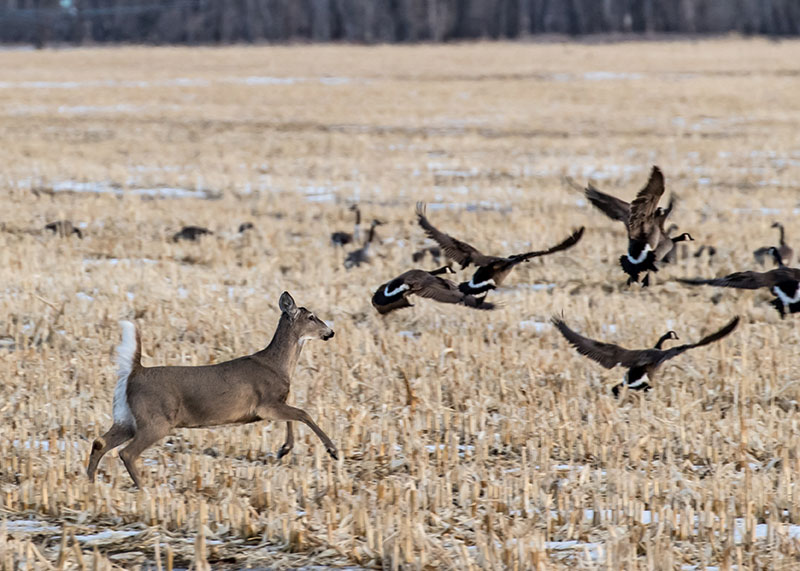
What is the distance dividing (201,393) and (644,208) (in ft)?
A: 8.02

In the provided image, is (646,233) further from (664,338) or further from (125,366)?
(125,366)

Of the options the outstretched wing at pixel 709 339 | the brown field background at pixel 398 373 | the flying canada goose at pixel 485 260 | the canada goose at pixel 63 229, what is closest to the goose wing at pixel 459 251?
the flying canada goose at pixel 485 260

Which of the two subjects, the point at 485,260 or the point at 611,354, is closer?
the point at 611,354

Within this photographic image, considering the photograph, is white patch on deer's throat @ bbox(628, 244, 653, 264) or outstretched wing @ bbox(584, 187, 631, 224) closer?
white patch on deer's throat @ bbox(628, 244, 653, 264)

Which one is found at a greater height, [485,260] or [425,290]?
[485,260]

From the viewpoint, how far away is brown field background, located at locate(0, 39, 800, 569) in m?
4.94

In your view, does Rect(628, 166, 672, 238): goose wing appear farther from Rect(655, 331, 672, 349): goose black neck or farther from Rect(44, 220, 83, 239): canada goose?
Rect(44, 220, 83, 239): canada goose

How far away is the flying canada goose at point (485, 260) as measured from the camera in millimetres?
6312

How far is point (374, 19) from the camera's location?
6850 cm

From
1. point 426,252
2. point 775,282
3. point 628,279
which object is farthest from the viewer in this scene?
point 426,252

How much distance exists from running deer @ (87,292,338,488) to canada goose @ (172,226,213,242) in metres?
7.21

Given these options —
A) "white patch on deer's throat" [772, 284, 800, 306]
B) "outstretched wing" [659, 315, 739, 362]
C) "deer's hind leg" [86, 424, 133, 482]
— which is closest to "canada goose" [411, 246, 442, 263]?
"white patch on deer's throat" [772, 284, 800, 306]

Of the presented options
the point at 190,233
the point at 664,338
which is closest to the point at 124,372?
the point at 664,338

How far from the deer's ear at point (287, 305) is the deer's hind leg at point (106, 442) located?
100 cm
